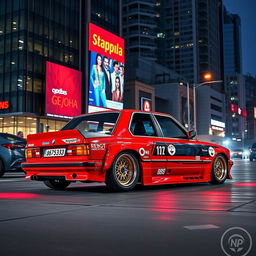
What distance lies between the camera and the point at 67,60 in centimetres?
5603

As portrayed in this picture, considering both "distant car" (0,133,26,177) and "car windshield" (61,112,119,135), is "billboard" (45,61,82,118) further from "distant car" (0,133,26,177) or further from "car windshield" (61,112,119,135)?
"car windshield" (61,112,119,135)

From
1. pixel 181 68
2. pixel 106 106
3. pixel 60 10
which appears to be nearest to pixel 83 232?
pixel 106 106

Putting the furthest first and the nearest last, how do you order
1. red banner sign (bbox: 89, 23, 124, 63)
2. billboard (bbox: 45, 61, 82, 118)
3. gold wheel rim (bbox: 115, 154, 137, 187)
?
red banner sign (bbox: 89, 23, 124, 63)
billboard (bbox: 45, 61, 82, 118)
gold wheel rim (bbox: 115, 154, 137, 187)

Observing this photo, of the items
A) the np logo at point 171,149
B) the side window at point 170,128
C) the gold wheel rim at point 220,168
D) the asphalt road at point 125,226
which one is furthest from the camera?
the gold wheel rim at point 220,168

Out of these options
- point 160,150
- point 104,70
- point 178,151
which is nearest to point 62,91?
point 104,70

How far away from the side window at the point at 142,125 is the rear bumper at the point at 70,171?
1286 millimetres

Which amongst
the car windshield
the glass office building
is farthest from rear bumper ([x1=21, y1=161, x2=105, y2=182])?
the glass office building

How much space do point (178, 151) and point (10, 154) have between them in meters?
5.86

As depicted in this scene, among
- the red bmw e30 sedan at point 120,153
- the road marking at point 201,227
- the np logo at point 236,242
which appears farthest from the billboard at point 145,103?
the np logo at point 236,242

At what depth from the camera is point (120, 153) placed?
8055 millimetres

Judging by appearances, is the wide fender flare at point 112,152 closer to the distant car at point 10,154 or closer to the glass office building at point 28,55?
the distant car at point 10,154

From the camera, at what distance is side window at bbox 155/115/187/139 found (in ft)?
30.8

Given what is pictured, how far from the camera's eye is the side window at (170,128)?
30.8 feet

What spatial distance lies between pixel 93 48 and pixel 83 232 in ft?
166
